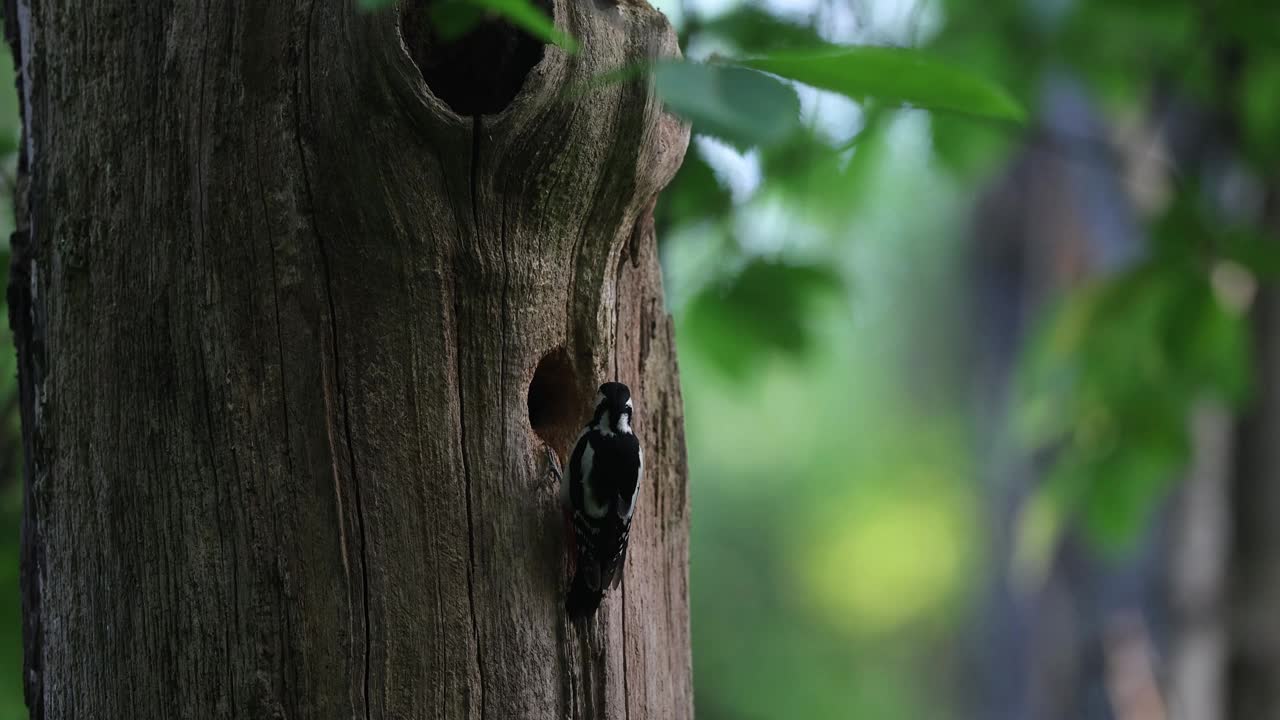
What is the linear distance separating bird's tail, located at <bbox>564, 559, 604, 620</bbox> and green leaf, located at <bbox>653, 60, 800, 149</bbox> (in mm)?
977

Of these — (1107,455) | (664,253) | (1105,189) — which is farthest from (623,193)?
(1105,189)

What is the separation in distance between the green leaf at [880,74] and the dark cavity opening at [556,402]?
2.88 feet

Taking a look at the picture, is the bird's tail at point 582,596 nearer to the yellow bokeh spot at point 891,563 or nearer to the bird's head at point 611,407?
the bird's head at point 611,407

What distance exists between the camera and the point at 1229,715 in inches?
175

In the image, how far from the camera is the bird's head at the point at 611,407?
6.06ft

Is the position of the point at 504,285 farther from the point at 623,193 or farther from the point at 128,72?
the point at 128,72

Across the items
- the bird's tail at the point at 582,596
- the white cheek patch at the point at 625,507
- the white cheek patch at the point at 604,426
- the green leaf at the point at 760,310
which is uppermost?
the green leaf at the point at 760,310

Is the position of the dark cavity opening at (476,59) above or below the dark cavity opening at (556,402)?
above

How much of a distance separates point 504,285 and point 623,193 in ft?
0.80

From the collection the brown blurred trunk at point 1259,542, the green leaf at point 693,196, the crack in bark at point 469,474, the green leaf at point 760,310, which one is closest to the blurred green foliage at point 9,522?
the crack in bark at point 469,474

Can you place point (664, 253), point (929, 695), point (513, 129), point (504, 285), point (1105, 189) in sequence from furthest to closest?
point (929, 695), point (1105, 189), point (664, 253), point (504, 285), point (513, 129)

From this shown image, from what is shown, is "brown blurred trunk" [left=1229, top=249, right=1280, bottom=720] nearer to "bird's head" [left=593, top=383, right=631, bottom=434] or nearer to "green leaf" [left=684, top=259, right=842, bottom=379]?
"green leaf" [left=684, top=259, right=842, bottom=379]

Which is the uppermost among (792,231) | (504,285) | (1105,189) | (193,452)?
(1105,189)

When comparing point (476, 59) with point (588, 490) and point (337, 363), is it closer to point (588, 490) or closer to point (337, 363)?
point (337, 363)
